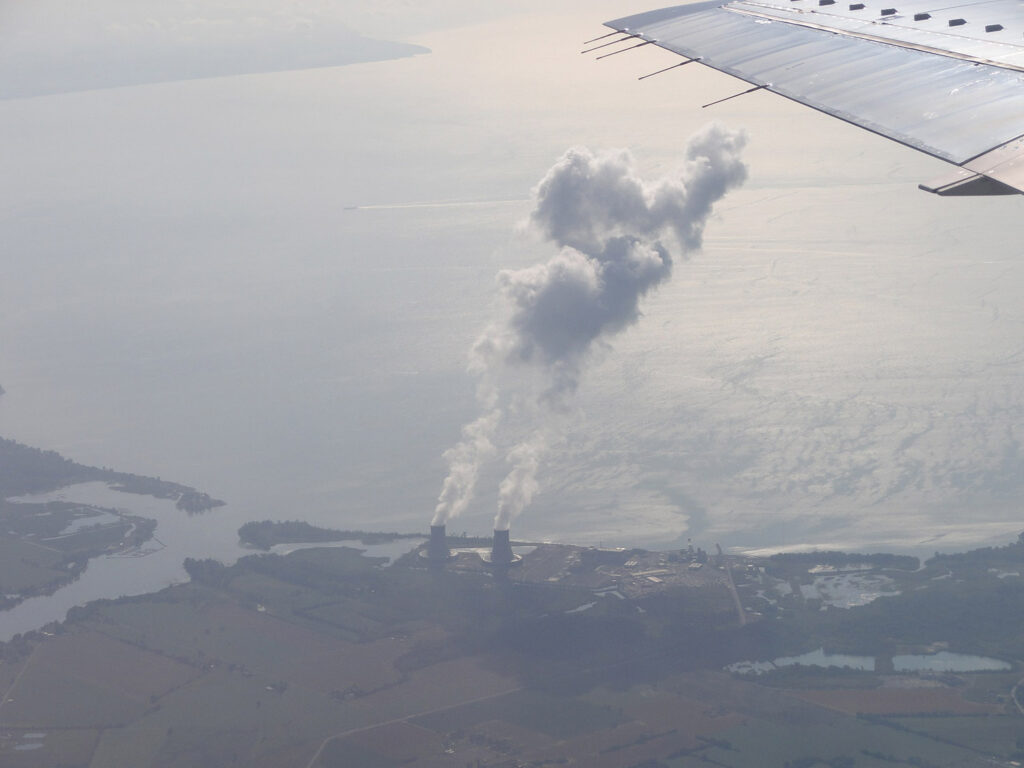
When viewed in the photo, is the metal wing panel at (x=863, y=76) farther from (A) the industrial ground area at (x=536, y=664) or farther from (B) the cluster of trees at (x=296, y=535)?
(B) the cluster of trees at (x=296, y=535)

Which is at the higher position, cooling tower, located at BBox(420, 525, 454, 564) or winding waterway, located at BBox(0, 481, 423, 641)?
cooling tower, located at BBox(420, 525, 454, 564)

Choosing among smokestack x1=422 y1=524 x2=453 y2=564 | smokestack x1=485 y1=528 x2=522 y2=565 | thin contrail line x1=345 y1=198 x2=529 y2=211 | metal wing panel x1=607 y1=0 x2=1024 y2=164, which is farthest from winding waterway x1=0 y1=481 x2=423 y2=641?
thin contrail line x1=345 y1=198 x2=529 y2=211

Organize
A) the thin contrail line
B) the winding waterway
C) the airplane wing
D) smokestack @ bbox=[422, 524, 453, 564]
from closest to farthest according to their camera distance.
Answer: the airplane wing < the winding waterway < smokestack @ bbox=[422, 524, 453, 564] < the thin contrail line

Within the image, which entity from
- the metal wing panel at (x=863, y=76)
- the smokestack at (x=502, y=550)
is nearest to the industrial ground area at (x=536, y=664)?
the smokestack at (x=502, y=550)

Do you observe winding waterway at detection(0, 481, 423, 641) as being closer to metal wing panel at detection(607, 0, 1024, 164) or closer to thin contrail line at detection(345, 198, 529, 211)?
metal wing panel at detection(607, 0, 1024, 164)

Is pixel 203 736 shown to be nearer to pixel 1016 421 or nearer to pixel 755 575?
pixel 755 575


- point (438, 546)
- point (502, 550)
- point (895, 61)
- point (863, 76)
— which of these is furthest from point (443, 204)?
point (863, 76)

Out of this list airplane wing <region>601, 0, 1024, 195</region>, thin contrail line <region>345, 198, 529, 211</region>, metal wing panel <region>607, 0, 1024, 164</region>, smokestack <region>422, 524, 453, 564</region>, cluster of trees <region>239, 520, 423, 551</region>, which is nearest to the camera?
airplane wing <region>601, 0, 1024, 195</region>
